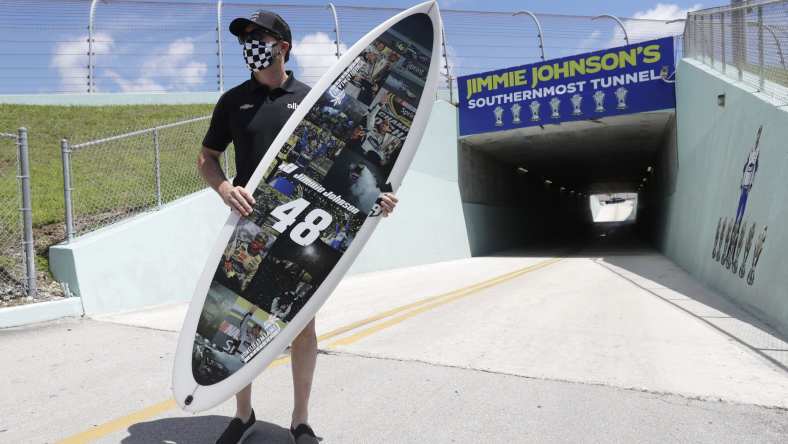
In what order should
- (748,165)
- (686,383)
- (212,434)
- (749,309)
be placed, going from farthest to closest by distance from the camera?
(748,165)
(749,309)
(686,383)
(212,434)

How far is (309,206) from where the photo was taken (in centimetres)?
284

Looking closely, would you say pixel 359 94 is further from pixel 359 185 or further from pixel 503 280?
pixel 503 280

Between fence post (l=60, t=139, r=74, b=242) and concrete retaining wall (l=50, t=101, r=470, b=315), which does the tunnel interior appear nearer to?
concrete retaining wall (l=50, t=101, r=470, b=315)

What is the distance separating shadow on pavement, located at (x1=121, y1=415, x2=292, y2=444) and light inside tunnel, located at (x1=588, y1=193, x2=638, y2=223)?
7204 cm

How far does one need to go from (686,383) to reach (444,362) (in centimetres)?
185

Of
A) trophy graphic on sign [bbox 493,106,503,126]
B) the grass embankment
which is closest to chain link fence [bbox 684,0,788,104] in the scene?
trophy graphic on sign [bbox 493,106,503,126]

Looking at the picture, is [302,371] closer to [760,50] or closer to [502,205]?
[760,50]

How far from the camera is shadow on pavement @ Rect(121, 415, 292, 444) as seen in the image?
112 inches

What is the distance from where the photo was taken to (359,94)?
10.4ft

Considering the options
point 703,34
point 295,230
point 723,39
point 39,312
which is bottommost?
point 39,312

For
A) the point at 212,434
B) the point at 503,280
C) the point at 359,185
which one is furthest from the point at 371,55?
the point at 503,280

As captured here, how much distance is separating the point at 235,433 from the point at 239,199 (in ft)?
4.10

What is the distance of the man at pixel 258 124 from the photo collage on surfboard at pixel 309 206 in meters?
0.14

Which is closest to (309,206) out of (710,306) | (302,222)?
(302,222)
